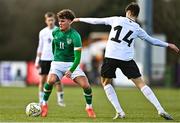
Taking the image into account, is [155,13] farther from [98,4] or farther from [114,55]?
[114,55]

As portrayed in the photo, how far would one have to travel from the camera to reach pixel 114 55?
47.5 feet

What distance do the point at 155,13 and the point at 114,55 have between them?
30799 millimetres

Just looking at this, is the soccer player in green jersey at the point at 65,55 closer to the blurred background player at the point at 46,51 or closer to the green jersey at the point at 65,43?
the green jersey at the point at 65,43

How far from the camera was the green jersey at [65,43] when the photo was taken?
14.6 meters

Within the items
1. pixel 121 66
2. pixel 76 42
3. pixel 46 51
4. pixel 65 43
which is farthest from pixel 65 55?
pixel 46 51

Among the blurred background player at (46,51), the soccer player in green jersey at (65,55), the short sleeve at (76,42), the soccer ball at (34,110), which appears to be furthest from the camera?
the blurred background player at (46,51)

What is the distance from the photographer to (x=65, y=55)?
14867 mm

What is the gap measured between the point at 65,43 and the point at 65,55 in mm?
286

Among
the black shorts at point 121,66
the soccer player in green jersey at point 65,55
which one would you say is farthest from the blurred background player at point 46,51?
the black shorts at point 121,66

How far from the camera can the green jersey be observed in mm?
14610

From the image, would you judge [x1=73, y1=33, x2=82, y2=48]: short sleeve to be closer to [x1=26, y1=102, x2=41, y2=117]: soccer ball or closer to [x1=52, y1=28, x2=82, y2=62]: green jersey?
[x1=52, y1=28, x2=82, y2=62]: green jersey

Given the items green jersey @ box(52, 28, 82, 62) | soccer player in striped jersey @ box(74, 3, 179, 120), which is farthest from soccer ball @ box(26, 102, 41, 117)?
soccer player in striped jersey @ box(74, 3, 179, 120)

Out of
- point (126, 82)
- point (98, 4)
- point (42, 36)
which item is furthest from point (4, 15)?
point (42, 36)

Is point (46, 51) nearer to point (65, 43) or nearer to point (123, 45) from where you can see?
point (65, 43)
